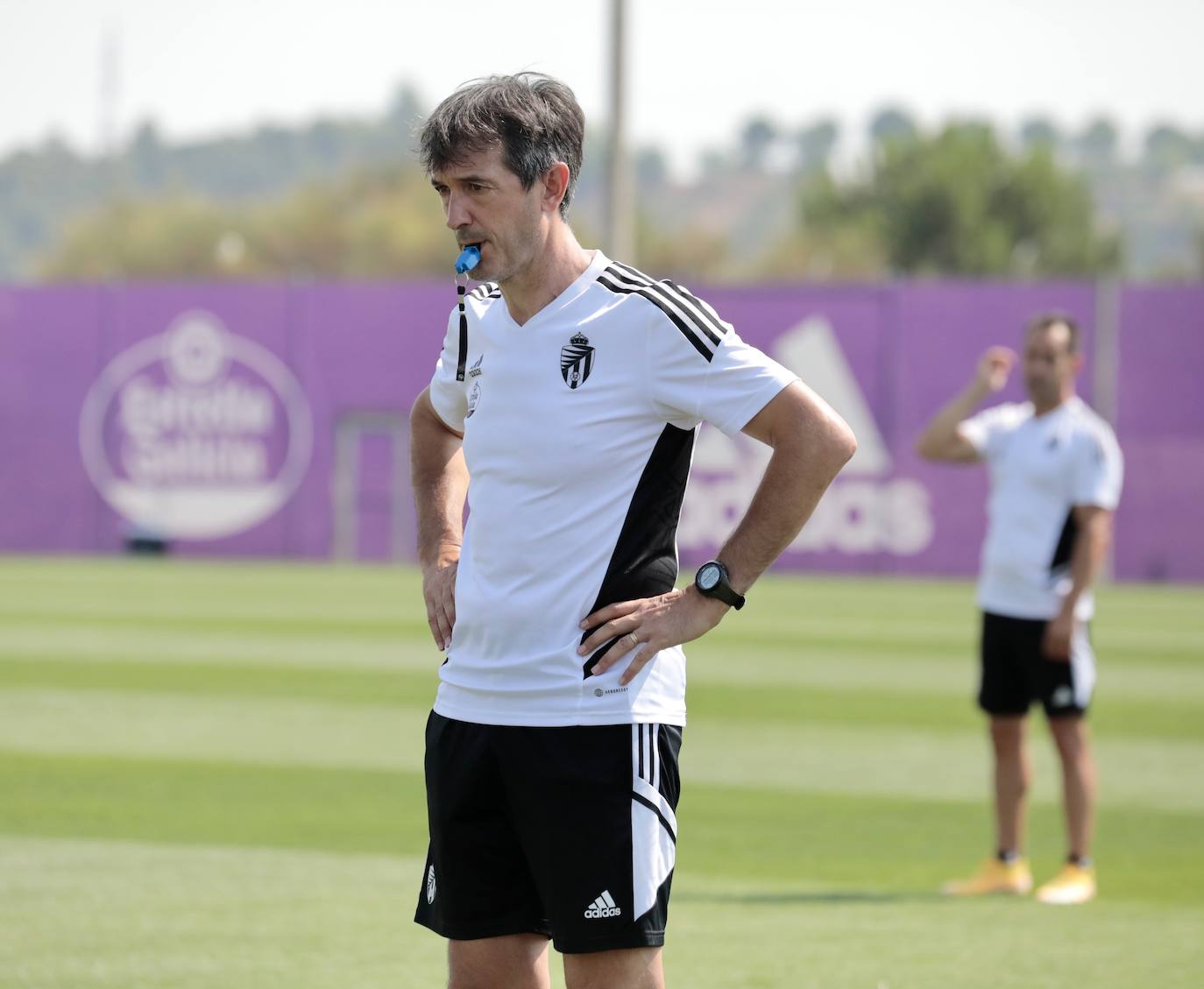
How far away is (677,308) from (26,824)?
5.78m

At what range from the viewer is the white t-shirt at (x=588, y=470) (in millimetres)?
3959

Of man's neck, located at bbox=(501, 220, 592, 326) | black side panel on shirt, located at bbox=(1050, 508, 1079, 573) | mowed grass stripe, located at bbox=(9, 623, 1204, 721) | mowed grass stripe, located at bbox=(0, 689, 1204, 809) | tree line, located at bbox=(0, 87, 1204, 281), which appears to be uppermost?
tree line, located at bbox=(0, 87, 1204, 281)

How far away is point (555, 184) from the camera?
4027 mm

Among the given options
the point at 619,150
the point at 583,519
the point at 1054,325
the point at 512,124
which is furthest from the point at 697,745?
the point at 619,150

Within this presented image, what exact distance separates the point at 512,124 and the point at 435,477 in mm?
1042

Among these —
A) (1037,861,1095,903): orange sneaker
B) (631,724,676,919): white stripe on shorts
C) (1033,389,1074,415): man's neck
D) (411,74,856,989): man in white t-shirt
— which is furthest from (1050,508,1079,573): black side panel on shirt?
(631,724,676,919): white stripe on shorts

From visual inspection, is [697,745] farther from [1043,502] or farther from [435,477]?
[435,477]

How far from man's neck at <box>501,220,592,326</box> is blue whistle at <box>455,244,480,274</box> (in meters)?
0.10

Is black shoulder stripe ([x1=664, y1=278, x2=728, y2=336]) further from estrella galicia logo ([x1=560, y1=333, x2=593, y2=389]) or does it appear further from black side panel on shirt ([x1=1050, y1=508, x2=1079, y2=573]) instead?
black side panel on shirt ([x1=1050, y1=508, x2=1079, y2=573])

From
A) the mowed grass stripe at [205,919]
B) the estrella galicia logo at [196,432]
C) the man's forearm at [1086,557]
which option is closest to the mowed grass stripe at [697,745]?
the man's forearm at [1086,557]

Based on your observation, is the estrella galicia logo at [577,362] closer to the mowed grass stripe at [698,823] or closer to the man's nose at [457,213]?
the man's nose at [457,213]

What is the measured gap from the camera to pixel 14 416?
31.4 meters

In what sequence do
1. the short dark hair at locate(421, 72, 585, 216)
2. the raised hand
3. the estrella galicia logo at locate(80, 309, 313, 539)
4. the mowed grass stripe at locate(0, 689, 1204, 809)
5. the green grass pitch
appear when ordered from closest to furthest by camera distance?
the short dark hair at locate(421, 72, 585, 216), the green grass pitch, the raised hand, the mowed grass stripe at locate(0, 689, 1204, 809), the estrella galicia logo at locate(80, 309, 313, 539)

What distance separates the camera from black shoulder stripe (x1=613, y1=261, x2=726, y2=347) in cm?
395
